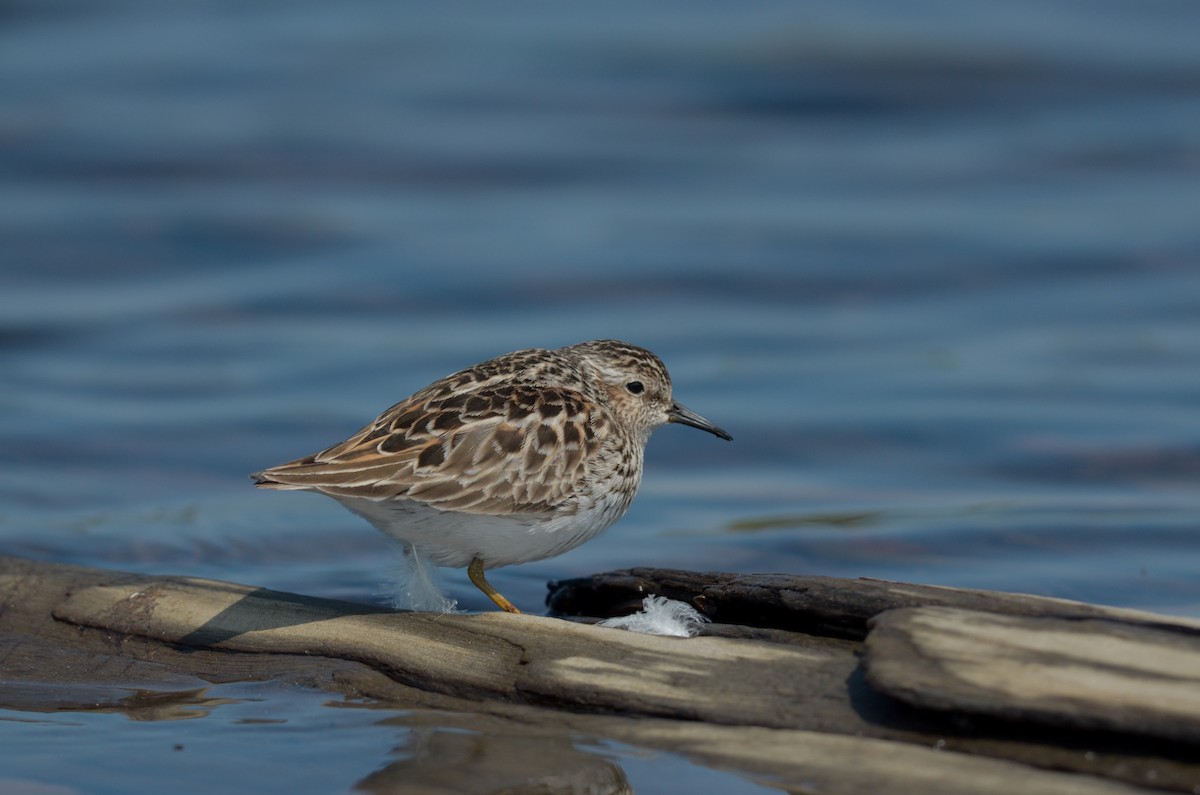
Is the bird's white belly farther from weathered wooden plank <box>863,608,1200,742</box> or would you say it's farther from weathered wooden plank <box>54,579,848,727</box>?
weathered wooden plank <box>863,608,1200,742</box>

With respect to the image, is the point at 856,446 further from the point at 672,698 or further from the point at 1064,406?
the point at 672,698

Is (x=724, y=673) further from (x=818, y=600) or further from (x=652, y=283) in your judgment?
(x=652, y=283)

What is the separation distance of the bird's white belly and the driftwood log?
359 mm

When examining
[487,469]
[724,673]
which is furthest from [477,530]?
[724,673]

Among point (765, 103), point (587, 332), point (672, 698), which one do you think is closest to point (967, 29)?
point (765, 103)

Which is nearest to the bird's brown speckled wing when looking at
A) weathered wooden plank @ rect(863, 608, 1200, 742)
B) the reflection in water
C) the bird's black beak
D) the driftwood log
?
the driftwood log

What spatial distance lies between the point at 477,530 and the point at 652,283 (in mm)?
8391

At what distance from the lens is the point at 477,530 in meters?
6.71

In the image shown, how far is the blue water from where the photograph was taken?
33.3 ft

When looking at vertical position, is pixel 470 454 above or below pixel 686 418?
below

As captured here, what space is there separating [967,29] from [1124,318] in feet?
24.5

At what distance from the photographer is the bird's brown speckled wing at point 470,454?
6.36m

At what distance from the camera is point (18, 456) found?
11438mm

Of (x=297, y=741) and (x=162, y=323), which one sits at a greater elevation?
(x=162, y=323)
